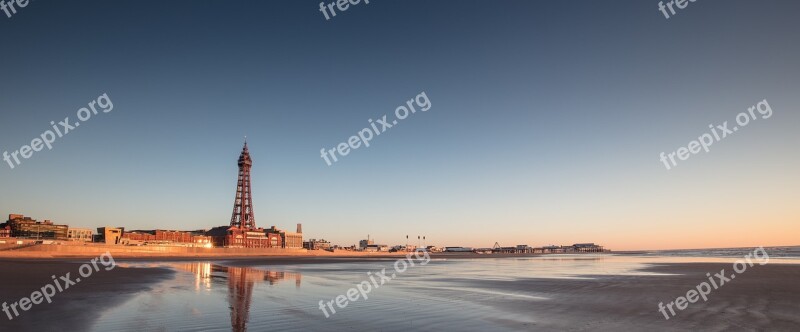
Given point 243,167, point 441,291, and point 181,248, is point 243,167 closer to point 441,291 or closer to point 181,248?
point 181,248

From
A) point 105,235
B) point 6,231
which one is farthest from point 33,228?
point 105,235

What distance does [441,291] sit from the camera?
19.5 metres

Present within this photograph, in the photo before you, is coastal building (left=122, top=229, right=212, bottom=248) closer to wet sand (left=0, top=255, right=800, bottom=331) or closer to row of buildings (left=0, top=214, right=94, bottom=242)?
row of buildings (left=0, top=214, right=94, bottom=242)

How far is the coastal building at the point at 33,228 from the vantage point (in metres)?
145

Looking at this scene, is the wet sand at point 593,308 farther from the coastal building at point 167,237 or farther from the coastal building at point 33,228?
the coastal building at point 33,228

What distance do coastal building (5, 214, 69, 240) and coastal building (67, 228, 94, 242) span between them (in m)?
4.95

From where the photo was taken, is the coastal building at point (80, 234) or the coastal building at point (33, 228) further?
the coastal building at point (80, 234)

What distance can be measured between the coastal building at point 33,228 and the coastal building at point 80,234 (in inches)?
195

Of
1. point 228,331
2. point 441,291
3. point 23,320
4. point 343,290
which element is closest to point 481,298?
point 441,291

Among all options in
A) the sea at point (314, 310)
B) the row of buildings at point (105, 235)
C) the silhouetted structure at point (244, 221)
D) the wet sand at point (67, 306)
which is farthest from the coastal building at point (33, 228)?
the sea at point (314, 310)

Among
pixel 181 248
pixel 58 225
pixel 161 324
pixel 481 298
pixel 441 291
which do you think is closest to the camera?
pixel 161 324

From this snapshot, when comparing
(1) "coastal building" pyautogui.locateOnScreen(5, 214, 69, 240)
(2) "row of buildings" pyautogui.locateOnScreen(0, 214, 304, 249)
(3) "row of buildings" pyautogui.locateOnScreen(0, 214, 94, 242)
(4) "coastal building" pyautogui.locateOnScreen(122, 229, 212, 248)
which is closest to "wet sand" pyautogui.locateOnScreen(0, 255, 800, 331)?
(2) "row of buildings" pyautogui.locateOnScreen(0, 214, 304, 249)

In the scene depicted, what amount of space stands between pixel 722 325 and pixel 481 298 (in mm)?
7663

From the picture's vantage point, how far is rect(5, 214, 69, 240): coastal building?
145125 millimetres
